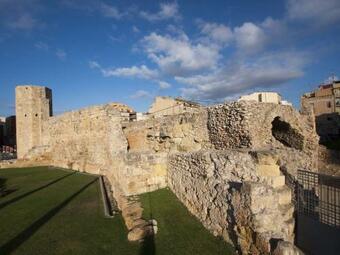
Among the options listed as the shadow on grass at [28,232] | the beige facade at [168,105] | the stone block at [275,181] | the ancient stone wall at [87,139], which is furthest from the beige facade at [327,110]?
the shadow on grass at [28,232]

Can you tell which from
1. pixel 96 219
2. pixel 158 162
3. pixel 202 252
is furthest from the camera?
pixel 158 162

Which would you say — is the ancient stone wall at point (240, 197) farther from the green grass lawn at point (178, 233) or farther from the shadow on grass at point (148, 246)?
the shadow on grass at point (148, 246)

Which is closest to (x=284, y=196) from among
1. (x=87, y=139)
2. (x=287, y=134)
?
(x=287, y=134)

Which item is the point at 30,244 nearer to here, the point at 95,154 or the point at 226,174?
the point at 226,174

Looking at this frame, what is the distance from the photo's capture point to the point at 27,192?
10711mm

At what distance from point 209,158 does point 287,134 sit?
10974mm

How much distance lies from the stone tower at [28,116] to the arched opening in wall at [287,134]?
843 inches

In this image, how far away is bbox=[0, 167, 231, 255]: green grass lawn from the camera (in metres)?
5.63

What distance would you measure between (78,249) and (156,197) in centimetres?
403

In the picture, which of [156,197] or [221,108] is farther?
[221,108]

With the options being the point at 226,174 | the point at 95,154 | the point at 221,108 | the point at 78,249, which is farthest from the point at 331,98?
the point at 78,249

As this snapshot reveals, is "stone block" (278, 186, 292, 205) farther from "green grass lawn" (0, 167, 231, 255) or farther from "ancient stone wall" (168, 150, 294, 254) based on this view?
"green grass lawn" (0, 167, 231, 255)

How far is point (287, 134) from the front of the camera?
16.4 metres

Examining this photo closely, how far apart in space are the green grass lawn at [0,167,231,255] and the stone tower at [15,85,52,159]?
18.2 m
